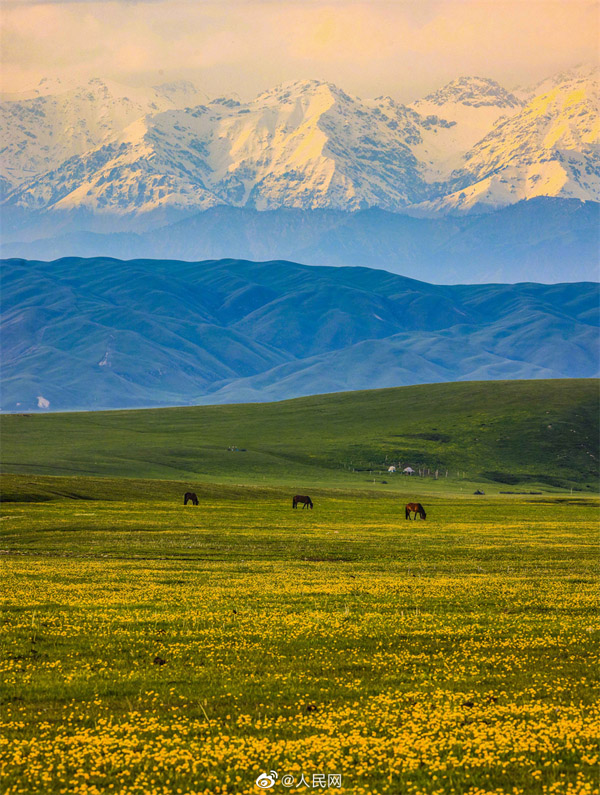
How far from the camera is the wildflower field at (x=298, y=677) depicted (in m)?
15.0

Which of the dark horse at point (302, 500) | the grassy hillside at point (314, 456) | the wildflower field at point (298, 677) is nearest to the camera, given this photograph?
the wildflower field at point (298, 677)

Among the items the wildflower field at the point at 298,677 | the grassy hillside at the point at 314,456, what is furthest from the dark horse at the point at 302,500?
the grassy hillside at the point at 314,456

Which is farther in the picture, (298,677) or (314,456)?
(314,456)

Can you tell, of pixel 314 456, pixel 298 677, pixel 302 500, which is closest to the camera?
pixel 298 677

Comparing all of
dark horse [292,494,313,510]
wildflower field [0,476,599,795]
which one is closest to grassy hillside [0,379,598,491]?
dark horse [292,494,313,510]

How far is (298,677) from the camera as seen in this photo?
1991 cm

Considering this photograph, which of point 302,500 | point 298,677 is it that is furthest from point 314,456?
point 298,677

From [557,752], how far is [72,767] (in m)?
8.46

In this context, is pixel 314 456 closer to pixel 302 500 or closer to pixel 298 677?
pixel 302 500

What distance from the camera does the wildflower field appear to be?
1497cm

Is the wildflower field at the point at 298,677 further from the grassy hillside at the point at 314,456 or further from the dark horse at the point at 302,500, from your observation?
the grassy hillside at the point at 314,456

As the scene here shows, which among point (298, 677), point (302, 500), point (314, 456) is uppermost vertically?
point (314, 456)

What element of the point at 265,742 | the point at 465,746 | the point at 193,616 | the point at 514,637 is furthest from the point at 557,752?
the point at 193,616

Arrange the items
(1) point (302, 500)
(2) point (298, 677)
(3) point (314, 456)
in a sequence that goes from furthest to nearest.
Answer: (3) point (314, 456), (1) point (302, 500), (2) point (298, 677)
